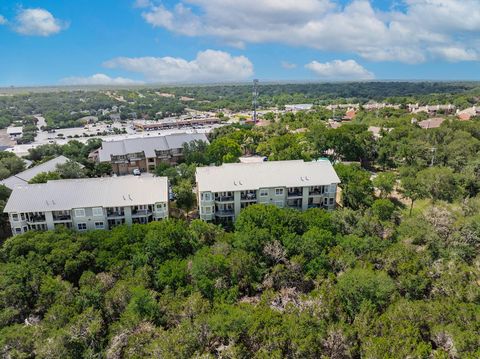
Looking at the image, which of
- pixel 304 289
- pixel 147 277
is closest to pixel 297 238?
pixel 304 289

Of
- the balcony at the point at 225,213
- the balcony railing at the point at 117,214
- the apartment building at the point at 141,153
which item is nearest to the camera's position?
the balcony railing at the point at 117,214

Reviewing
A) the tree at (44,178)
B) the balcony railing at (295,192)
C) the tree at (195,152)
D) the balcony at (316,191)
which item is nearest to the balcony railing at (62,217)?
the tree at (44,178)

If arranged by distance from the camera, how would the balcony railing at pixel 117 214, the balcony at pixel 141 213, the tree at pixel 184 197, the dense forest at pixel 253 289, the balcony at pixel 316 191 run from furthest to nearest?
the tree at pixel 184 197 → the balcony at pixel 316 191 → the balcony at pixel 141 213 → the balcony railing at pixel 117 214 → the dense forest at pixel 253 289

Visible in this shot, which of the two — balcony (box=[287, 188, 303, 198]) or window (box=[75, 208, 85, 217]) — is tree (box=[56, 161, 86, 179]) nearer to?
window (box=[75, 208, 85, 217])

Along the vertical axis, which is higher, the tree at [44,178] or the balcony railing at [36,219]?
the tree at [44,178]

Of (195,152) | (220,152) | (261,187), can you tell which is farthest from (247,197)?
(195,152)

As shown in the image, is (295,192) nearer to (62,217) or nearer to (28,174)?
(62,217)

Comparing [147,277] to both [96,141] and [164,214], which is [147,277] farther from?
[96,141]

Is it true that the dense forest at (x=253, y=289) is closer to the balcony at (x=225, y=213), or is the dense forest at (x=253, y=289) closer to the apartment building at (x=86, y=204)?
the apartment building at (x=86, y=204)
